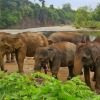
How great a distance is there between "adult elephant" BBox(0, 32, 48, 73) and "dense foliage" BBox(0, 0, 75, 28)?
2701 inches

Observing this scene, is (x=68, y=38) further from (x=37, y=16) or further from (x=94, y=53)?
(x=37, y=16)

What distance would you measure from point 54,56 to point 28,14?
9159cm

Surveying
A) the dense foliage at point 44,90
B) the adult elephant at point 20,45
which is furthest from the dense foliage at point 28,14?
the dense foliage at point 44,90

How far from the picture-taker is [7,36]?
32.4 ft

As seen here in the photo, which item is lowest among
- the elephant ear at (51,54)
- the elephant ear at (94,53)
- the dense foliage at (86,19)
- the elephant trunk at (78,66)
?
the dense foliage at (86,19)

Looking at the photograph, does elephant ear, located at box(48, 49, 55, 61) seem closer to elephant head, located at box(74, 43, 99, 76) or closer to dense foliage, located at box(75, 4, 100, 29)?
elephant head, located at box(74, 43, 99, 76)

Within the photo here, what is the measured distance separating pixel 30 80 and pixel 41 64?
371cm

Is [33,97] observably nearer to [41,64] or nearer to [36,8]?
[41,64]

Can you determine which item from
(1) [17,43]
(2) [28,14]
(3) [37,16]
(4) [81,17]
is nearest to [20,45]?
(1) [17,43]

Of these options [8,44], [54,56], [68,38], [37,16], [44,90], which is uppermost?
[44,90]

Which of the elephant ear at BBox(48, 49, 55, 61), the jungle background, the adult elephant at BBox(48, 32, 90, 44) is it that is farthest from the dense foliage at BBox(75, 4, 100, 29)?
the elephant ear at BBox(48, 49, 55, 61)

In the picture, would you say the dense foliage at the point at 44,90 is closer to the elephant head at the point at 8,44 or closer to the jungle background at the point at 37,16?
the elephant head at the point at 8,44

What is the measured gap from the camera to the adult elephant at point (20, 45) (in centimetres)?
978

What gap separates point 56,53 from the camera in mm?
8914
